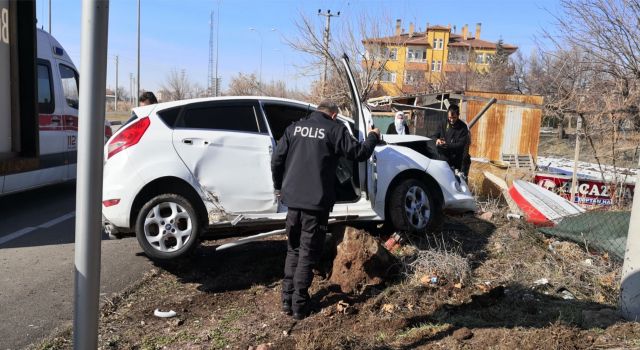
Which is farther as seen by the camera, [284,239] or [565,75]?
[565,75]

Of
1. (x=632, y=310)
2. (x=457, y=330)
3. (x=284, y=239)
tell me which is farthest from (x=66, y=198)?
(x=632, y=310)

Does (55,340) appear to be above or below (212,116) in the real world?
below

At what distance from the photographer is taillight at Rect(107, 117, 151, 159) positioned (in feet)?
16.5

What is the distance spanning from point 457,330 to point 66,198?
27.4 feet

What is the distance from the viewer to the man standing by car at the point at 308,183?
443 centimetres

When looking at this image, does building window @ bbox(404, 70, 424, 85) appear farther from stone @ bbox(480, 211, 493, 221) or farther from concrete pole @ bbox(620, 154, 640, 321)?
concrete pole @ bbox(620, 154, 640, 321)

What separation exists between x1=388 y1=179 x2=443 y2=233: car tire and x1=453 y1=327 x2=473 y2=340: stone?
200 centimetres

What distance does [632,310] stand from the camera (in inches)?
161

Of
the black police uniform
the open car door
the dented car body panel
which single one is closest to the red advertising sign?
the black police uniform

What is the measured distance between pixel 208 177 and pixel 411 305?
229 centimetres

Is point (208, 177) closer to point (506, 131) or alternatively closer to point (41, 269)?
point (41, 269)

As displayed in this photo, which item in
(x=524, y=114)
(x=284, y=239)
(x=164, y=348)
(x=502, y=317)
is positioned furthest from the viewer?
(x=524, y=114)

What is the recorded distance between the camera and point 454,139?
851cm

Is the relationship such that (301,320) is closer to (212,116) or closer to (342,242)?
(342,242)
